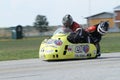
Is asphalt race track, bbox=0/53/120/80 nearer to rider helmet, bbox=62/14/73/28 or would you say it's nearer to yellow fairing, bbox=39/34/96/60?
yellow fairing, bbox=39/34/96/60

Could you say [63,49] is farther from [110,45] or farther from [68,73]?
[110,45]

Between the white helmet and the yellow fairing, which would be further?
the white helmet

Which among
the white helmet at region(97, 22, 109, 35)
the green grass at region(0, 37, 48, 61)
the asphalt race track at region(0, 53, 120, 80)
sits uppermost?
the white helmet at region(97, 22, 109, 35)

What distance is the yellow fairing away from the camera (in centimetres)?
1623

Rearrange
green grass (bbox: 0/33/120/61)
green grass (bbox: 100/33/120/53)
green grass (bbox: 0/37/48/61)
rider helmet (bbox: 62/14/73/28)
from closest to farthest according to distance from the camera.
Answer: rider helmet (bbox: 62/14/73/28)
green grass (bbox: 0/37/48/61)
green grass (bbox: 0/33/120/61)
green grass (bbox: 100/33/120/53)

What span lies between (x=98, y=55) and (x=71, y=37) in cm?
142

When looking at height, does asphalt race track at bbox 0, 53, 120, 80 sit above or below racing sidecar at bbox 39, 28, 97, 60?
below

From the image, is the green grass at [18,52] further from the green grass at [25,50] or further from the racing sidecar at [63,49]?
the racing sidecar at [63,49]

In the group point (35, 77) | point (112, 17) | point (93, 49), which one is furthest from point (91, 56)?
point (112, 17)

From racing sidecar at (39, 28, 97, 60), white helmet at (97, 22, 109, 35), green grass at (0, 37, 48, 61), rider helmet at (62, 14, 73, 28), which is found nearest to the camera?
racing sidecar at (39, 28, 97, 60)

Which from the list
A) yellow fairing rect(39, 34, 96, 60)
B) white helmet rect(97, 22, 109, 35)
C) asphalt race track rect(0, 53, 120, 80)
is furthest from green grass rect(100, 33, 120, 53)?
asphalt race track rect(0, 53, 120, 80)

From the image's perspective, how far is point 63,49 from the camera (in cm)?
1634

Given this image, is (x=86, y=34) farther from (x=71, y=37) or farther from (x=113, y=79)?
(x=113, y=79)

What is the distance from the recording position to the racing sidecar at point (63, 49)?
53.3ft
